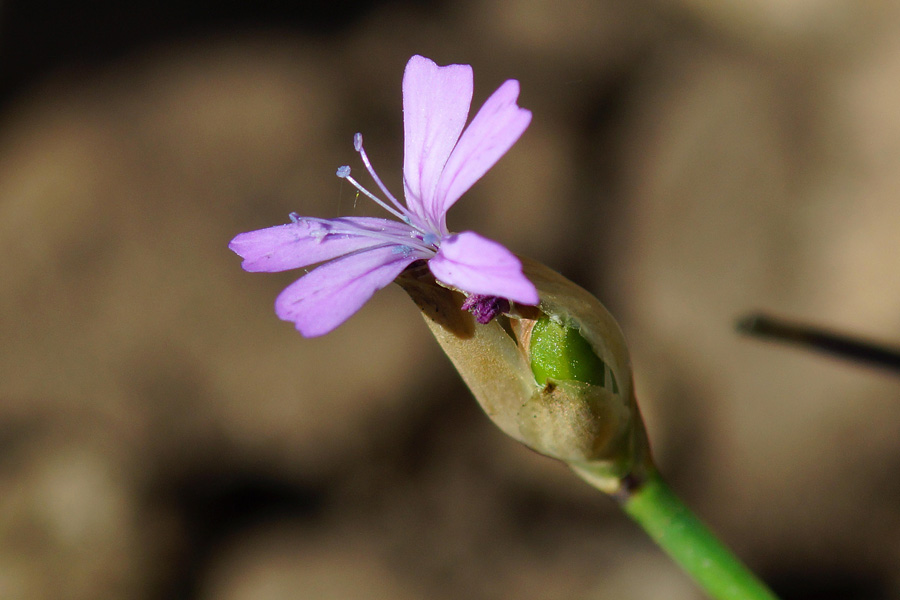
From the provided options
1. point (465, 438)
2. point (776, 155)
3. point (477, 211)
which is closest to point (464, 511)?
point (465, 438)

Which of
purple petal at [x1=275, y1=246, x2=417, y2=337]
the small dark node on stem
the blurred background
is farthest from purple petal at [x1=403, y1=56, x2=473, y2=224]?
the blurred background

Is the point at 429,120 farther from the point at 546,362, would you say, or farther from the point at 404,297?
the point at 404,297

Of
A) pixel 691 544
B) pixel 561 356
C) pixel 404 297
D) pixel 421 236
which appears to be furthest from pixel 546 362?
pixel 404 297

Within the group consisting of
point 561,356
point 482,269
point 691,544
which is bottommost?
point 691,544

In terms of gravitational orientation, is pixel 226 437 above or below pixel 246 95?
below

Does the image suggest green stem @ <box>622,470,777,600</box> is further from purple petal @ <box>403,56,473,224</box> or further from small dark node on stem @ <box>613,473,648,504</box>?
purple petal @ <box>403,56,473,224</box>

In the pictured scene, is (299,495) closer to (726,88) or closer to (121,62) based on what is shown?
(121,62)
